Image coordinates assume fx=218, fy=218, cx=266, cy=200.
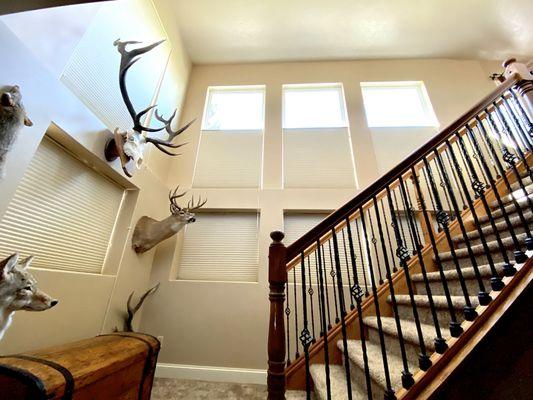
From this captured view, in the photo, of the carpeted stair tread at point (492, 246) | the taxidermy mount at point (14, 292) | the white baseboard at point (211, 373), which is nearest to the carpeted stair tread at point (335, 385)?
the white baseboard at point (211, 373)

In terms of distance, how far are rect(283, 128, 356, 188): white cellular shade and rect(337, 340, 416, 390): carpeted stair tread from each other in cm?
237

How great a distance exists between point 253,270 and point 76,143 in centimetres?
250

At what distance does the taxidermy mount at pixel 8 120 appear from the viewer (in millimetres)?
1358

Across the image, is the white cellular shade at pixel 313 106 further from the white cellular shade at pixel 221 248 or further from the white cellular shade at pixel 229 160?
the white cellular shade at pixel 221 248

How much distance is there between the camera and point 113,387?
154 centimetres

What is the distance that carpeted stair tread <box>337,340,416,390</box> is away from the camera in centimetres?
120

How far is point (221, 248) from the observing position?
334cm

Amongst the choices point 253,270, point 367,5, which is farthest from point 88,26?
point 367,5

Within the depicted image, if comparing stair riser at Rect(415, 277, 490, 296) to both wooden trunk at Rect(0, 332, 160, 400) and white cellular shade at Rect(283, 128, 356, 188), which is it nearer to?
white cellular shade at Rect(283, 128, 356, 188)

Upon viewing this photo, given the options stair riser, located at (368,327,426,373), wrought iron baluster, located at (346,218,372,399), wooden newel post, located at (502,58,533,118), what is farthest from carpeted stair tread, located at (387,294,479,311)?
wooden newel post, located at (502,58,533,118)

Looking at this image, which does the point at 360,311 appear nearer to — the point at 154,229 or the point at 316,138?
the point at 154,229

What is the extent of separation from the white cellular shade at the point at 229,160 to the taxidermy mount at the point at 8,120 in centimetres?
238

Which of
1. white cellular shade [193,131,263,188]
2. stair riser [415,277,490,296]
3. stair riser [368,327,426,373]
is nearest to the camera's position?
stair riser [368,327,426,373]

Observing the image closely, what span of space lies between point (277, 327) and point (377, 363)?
0.76 metres
